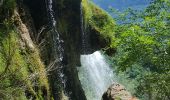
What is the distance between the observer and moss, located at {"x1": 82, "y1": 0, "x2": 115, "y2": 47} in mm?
26812

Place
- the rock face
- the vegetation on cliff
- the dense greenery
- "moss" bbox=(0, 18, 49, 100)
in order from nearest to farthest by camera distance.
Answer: "moss" bbox=(0, 18, 49, 100), the vegetation on cliff, the dense greenery, the rock face

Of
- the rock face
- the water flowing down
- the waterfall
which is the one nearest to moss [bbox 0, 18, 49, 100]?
the waterfall

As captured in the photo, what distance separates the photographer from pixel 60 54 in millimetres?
22953

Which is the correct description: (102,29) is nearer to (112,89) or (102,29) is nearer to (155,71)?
(112,89)

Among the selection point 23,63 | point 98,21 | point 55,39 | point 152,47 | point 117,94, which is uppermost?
point 98,21

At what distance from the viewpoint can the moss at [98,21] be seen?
26.8 meters

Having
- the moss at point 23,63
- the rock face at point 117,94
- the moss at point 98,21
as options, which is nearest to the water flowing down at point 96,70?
the moss at point 98,21

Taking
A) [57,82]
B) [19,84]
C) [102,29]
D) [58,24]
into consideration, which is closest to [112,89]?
[57,82]

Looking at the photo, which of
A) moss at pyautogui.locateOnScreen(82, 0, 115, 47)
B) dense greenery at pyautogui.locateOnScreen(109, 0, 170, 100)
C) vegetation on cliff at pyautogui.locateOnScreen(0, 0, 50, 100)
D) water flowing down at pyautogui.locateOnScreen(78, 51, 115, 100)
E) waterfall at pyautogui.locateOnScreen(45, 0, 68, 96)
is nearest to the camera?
vegetation on cliff at pyautogui.locateOnScreen(0, 0, 50, 100)

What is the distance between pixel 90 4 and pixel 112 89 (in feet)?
27.8

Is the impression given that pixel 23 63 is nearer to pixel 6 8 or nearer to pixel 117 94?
pixel 6 8

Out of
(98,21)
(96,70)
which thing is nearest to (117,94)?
(98,21)

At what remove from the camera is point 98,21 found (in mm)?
28281

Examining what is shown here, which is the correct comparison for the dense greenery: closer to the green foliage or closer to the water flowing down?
the green foliage
